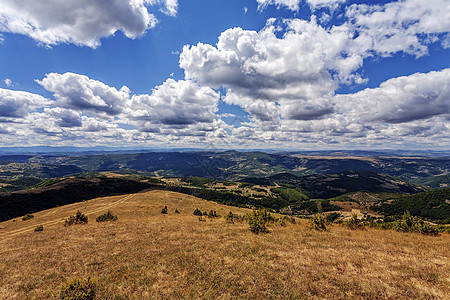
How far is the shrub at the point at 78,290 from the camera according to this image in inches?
456

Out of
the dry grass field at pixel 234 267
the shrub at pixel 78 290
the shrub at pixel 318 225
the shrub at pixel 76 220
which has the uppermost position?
the shrub at pixel 78 290

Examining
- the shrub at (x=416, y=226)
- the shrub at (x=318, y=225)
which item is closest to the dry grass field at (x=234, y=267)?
the shrub at (x=416, y=226)

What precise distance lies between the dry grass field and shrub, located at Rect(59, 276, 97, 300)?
24.0 inches

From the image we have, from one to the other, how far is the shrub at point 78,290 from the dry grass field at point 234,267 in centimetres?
61

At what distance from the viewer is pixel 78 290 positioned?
11.9 metres

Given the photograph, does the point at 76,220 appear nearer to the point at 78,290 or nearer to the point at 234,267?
the point at 78,290

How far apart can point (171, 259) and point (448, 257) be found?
26.6 m

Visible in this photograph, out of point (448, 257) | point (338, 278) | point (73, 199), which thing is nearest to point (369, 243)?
point (448, 257)

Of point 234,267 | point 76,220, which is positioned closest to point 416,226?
point 234,267

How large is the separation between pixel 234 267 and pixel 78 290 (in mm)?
11175

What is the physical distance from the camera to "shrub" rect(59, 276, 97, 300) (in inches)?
456

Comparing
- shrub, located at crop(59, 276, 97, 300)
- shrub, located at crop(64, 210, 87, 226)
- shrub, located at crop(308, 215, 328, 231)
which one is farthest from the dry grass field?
shrub, located at crop(64, 210, 87, 226)

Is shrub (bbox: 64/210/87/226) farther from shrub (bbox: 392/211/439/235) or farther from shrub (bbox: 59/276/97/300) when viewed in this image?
shrub (bbox: 392/211/439/235)

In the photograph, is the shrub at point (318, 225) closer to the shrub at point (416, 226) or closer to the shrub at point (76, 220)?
the shrub at point (416, 226)
